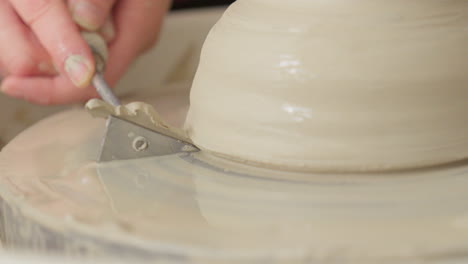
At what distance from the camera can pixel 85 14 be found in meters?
1.20

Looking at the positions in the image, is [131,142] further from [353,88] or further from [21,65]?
[21,65]

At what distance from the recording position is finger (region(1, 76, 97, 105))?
52.4 inches

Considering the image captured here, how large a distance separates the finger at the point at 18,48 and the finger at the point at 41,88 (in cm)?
2

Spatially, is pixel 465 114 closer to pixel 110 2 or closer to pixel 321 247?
pixel 321 247

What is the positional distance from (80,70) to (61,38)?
0.07m

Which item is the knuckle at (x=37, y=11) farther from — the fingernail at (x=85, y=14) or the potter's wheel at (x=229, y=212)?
the potter's wheel at (x=229, y=212)

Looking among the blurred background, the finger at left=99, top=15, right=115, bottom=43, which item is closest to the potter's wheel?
the finger at left=99, top=15, right=115, bottom=43

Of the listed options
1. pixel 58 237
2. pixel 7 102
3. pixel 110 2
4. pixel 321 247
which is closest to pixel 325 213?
pixel 321 247

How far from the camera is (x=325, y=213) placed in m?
0.74

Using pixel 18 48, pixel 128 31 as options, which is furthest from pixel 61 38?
pixel 128 31

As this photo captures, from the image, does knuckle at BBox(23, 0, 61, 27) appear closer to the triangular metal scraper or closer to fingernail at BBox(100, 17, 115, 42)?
fingernail at BBox(100, 17, 115, 42)

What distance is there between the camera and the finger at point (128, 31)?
4.60ft

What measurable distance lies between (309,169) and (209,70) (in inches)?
8.7

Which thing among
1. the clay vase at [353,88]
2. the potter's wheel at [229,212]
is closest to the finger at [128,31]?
the potter's wheel at [229,212]
